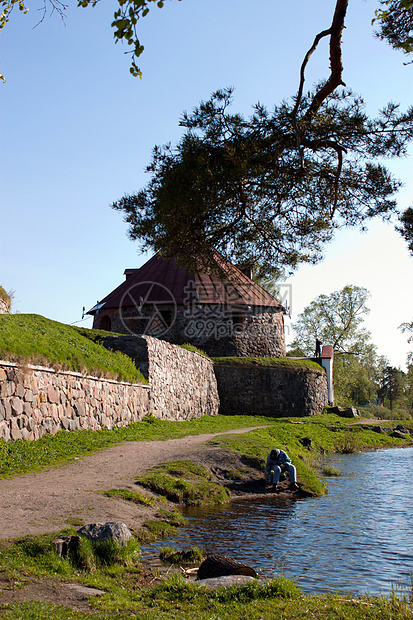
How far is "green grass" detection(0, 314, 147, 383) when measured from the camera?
1030cm

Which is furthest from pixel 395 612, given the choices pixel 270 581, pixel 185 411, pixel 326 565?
pixel 185 411

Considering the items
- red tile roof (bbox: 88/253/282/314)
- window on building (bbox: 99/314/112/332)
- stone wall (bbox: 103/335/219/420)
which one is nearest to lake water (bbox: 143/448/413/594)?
stone wall (bbox: 103/335/219/420)

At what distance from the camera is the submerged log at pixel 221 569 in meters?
4.67

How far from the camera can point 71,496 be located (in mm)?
6707

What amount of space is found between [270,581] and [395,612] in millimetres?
977

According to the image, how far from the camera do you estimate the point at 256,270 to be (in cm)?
1043

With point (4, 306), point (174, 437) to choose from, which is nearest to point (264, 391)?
point (174, 437)

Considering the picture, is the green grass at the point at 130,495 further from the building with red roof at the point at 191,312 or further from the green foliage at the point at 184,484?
the building with red roof at the point at 191,312

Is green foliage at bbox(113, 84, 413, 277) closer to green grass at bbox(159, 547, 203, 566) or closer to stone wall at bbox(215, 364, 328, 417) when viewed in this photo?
green grass at bbox(159, 547, 203, 566)

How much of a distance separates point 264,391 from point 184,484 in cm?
1867

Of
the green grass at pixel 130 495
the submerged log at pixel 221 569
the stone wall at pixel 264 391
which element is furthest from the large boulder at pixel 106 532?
the stone wall at pixel 264 391

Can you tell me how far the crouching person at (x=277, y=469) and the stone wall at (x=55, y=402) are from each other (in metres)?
4.42

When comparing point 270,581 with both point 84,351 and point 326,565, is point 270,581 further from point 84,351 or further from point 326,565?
point 84,351

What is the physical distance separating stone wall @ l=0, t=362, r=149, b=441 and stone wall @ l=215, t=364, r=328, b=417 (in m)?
11.4
